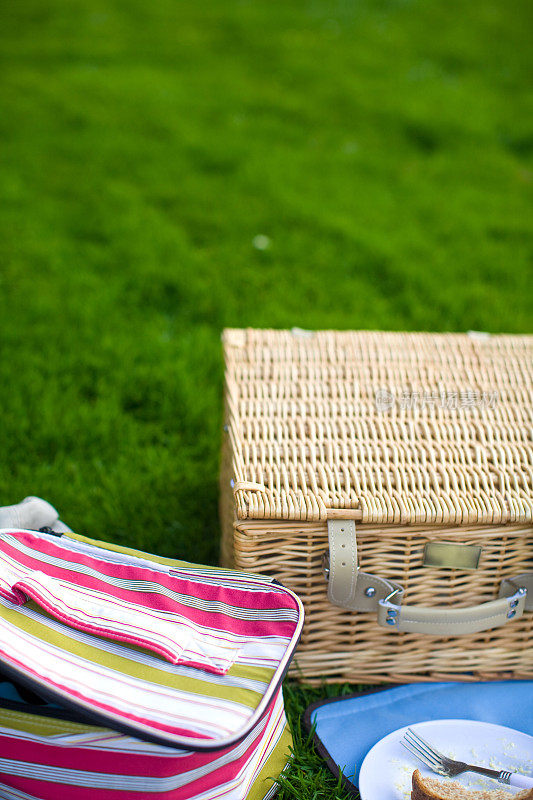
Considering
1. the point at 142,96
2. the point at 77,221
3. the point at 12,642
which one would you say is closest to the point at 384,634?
the point at 12,642

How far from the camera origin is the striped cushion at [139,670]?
0.97m

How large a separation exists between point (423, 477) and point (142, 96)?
3.37 meters

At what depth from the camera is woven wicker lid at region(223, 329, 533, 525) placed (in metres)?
1.29

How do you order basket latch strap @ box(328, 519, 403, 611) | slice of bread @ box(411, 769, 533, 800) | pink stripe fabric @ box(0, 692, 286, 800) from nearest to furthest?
1. pink stripe fabric @ box(0, 692, 286, 800)
2. slice of bread @ box(411, 769, 533, 800)
3. basket latch strap @ box(328, 519, 403, 611)

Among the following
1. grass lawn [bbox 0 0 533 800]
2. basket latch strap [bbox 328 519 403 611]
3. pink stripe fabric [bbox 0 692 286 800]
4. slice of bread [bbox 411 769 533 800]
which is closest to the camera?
pink stripe fabric [bbox 0 692 286 800]

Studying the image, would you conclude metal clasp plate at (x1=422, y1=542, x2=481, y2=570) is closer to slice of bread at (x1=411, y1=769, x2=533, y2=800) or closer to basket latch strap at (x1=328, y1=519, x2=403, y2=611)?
basket latch strap at (x1=328, y1=519, x2=403, y2=611)

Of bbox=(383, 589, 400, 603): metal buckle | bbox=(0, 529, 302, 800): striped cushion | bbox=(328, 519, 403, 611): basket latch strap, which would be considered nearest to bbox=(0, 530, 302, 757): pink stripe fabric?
bbox=(0, 529, 302, 800): striped cushion

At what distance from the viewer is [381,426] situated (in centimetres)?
147

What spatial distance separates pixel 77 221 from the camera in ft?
9.99

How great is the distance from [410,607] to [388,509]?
21 cm

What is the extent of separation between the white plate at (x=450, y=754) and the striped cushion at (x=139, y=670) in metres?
0.17

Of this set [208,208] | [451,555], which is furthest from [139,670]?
[208,208]

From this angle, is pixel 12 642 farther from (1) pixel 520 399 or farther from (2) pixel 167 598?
(1) pixel 520 399

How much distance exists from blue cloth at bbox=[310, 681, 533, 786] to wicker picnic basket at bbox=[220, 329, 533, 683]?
0.10ft
